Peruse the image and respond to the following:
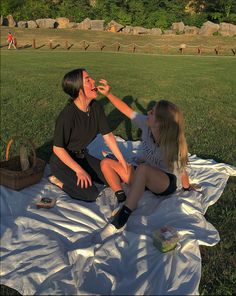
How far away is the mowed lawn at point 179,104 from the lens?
Answer: 3.93m

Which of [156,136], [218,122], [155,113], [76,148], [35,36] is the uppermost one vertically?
[155,113]

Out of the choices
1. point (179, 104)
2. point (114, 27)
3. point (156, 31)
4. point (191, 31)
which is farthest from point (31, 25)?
point (179, 104)

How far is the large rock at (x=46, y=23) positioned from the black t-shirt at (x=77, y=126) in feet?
129

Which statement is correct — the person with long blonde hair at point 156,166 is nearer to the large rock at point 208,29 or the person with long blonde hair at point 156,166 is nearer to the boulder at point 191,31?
the large rock at point 208,29

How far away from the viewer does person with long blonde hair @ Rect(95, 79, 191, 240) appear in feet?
13.7

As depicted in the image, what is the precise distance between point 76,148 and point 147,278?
2.12m

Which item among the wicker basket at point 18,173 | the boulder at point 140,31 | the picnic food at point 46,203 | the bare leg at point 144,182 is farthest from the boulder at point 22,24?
the bare leg at point 144,182

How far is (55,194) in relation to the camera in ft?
15.8

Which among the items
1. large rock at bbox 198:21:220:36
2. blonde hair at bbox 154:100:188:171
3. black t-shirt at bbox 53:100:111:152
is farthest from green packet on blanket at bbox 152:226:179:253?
large rock at bbox 198:21:220:36

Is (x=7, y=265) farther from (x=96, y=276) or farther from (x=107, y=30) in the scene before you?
(x=107, y=30)

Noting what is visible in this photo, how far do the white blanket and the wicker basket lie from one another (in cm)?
10

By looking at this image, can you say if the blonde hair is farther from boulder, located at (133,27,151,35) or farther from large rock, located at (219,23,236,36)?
large rock, located at (219,23,236,36)

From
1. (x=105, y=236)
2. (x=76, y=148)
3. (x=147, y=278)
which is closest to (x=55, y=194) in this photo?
(x=76, y=148)

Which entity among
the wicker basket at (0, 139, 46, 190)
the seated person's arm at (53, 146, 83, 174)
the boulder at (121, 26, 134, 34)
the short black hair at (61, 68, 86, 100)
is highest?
the short black hair at (61, 68, 86, 100)
